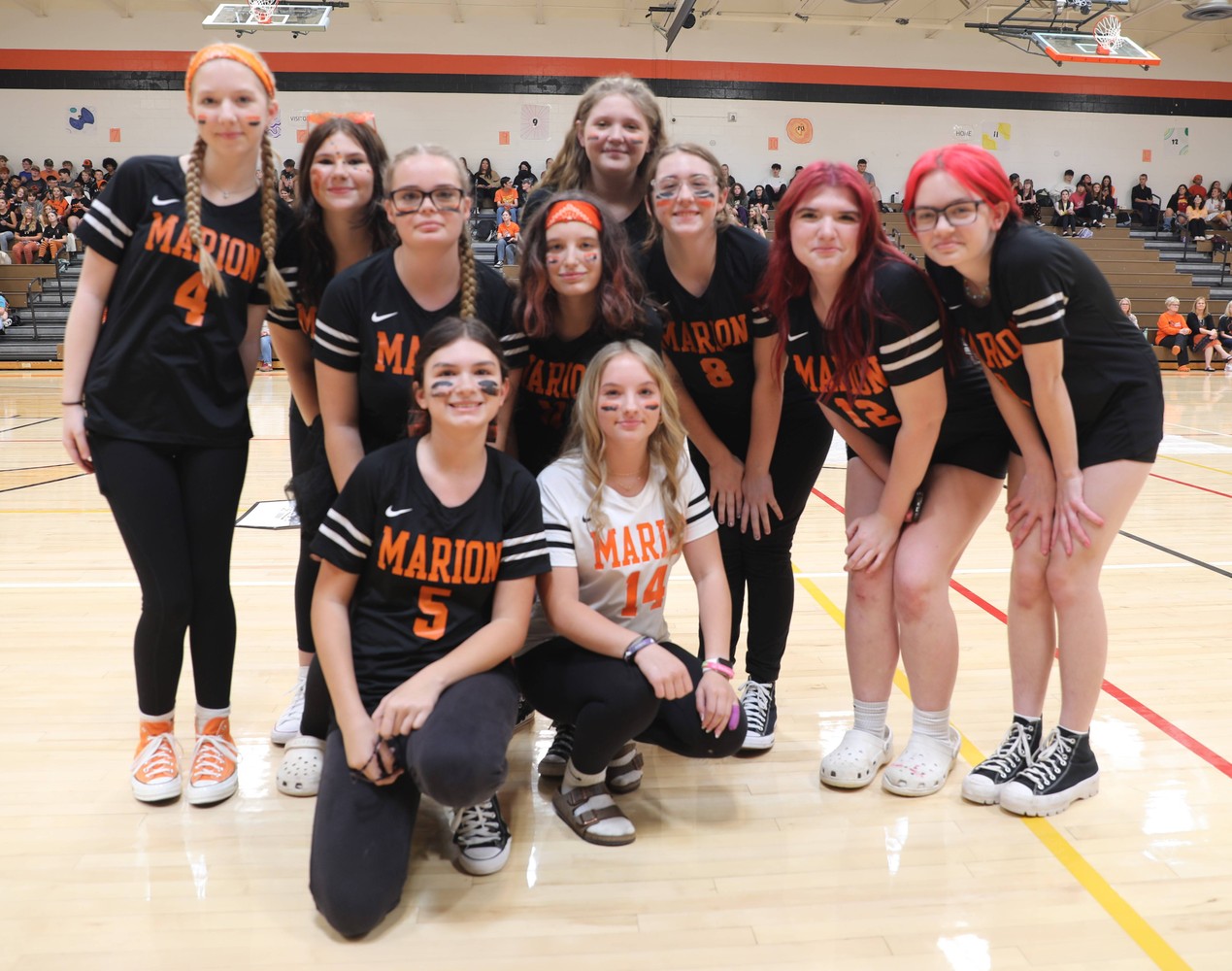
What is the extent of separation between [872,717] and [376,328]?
1574 mm

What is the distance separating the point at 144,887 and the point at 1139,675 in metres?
2.90

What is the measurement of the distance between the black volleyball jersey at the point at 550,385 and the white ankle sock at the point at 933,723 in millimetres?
1148

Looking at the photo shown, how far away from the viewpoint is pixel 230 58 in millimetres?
2164

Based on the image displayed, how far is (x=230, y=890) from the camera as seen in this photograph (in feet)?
6.42

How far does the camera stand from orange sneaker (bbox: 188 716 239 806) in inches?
90.4

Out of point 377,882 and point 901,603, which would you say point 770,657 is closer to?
point 901,603

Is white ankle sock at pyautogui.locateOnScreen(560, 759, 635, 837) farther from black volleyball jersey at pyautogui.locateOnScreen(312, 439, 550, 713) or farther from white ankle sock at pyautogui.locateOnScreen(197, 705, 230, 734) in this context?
white ankle sock at pyautogui.locateOnScreen(197, 705, 230, 734)

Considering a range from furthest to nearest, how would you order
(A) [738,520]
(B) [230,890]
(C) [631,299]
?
(A) [738,520], (C) [631,299], (B) [230,890]

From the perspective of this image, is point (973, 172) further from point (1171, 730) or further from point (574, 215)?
point (1171, 730)

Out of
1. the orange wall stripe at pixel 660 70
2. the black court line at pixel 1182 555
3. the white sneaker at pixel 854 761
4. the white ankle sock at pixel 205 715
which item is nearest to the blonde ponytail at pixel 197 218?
the white ankle sock at pixel 205 715

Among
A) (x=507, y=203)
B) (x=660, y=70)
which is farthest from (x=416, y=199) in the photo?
(x=660, y=70)

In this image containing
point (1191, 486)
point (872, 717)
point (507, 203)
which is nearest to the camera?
point (872, 717)

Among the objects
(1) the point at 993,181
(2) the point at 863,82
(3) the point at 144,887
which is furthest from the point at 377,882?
(2) the point at 863,82

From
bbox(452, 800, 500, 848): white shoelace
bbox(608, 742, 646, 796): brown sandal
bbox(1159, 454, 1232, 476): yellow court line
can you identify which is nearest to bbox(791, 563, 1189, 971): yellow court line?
bbox(608, 742, 646, 796): brown sandal
